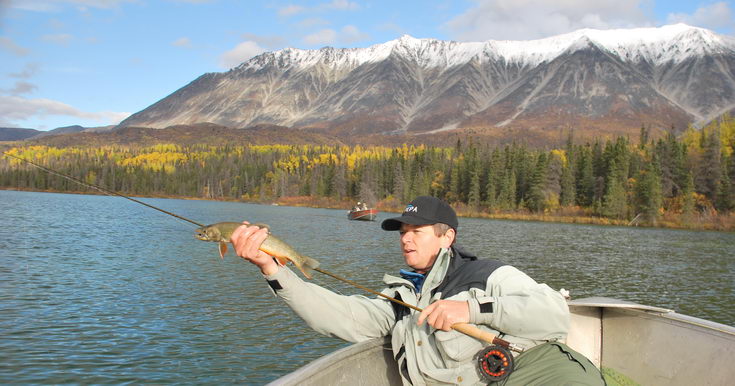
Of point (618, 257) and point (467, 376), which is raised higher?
point (467, 376)

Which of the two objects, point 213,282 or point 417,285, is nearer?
point 417,285

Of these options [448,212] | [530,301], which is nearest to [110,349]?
[448,212]

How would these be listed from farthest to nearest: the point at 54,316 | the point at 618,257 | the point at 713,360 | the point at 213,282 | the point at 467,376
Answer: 1. the point at 618,257
2. the point at 213,282
3. the point at 54,316
4. the point at 713,360
5. the point at 467,376

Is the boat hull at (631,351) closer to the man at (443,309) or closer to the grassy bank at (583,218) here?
the man at (443,309)

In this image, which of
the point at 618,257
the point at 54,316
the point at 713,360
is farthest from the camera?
the point at 618,257

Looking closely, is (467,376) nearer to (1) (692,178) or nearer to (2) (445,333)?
(2) (445,333)

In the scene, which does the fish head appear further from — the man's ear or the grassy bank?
the grassy bank

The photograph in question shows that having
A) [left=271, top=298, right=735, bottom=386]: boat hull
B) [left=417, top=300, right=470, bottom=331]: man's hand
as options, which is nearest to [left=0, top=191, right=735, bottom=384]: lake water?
[left=271, top=298, right=735, bottom=386]: boat hull

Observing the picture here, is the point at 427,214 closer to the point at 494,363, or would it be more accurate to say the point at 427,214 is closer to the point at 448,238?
the point at 448,238
